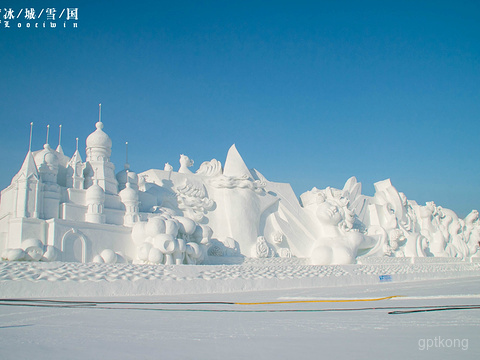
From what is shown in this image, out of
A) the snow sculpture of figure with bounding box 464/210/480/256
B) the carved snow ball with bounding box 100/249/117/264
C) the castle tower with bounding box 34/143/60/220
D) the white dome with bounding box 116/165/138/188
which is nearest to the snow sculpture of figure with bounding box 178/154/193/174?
the white dome with bounding box 116/165/138/188

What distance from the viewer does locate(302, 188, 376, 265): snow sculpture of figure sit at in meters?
16.8

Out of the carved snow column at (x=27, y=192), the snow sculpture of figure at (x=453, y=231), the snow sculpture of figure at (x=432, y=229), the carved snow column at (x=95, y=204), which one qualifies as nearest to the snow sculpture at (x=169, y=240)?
the carved snow column at (x=95, y=204)

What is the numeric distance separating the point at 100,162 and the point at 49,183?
1914mm

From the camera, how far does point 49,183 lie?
1366cm

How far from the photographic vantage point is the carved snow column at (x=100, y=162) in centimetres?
1494

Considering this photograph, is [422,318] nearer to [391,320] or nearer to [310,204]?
[391,320]

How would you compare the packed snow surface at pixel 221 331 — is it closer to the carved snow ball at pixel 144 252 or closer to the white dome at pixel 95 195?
the carved snow ball at pixel 144 252

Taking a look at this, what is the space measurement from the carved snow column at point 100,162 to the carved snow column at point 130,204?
0.48m

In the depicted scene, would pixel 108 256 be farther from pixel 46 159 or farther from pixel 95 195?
pixel 46 159

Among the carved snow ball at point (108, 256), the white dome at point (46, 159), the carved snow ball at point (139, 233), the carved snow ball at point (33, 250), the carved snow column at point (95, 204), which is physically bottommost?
the carved snow ball at point (108, 256)

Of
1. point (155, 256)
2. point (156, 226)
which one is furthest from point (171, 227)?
point (155, 256)

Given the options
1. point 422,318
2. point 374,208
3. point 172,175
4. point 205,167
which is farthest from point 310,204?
point 422,318

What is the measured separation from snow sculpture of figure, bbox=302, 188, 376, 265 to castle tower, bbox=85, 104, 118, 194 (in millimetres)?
7787

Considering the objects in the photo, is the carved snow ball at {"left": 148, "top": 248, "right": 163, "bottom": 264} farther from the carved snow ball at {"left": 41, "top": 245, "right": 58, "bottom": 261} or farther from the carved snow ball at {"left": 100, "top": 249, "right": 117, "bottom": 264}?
the carved snow ball at {"left": 41, "top": 245, "right": 58, "bottom": 261}
